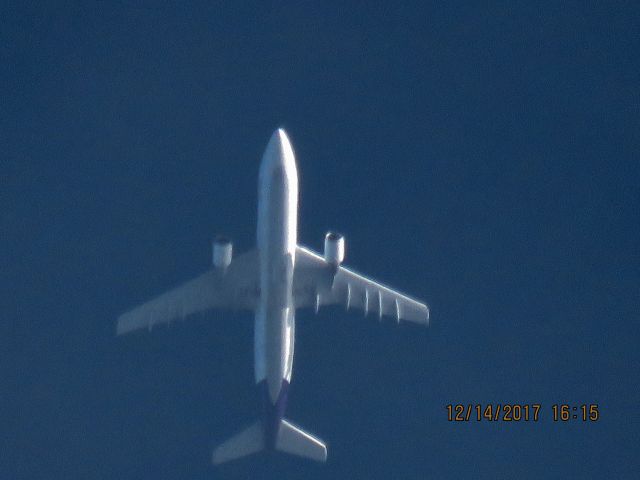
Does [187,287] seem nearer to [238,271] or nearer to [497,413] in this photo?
[238,271]

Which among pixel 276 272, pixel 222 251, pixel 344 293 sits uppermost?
pixel 222 251

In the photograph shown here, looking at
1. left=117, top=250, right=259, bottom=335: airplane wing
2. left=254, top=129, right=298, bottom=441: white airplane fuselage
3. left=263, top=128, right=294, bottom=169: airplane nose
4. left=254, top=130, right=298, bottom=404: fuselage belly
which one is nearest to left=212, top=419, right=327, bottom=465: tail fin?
left=254, top=129, right=298, bottom=441: white airplane fuselage

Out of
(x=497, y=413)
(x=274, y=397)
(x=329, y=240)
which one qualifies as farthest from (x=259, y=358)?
(x=497, y=413)

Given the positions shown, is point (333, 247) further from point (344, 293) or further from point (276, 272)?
point (344, 293)

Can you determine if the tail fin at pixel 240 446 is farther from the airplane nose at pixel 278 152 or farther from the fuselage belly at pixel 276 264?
the airplane nose at pixel 278 152

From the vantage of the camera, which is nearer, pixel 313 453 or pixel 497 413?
pixel 313 453

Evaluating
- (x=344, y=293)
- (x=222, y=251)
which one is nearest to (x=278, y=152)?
(x=222, y=251)
